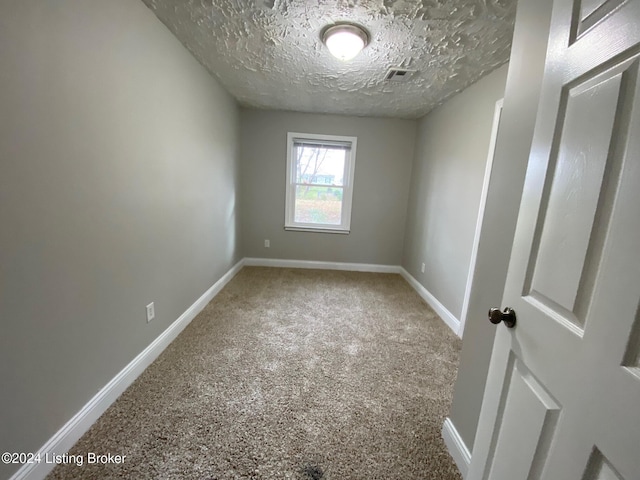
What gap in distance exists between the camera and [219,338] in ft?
6.85

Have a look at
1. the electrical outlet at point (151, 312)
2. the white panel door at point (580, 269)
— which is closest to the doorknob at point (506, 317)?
the white panel door at point (580, 269)

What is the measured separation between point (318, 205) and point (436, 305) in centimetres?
215

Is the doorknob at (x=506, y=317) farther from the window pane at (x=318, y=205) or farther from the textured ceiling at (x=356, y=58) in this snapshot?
the window pane at (x=318, y=205)

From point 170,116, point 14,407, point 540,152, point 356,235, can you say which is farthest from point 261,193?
point 540,152

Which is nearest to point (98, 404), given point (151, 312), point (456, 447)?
point (151, 312)

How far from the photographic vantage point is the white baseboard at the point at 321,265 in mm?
3998

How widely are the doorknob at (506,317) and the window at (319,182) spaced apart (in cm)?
315

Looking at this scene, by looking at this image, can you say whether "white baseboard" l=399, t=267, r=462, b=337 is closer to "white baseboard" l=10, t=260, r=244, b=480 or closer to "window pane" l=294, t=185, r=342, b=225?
"window pane" l=294, t=185, r=342, b=225

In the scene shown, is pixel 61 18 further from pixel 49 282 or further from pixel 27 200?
pixel 49 282

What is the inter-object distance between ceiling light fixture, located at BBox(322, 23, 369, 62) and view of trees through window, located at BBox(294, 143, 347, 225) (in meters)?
1.96

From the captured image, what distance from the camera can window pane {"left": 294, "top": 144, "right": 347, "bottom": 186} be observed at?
3.73 m

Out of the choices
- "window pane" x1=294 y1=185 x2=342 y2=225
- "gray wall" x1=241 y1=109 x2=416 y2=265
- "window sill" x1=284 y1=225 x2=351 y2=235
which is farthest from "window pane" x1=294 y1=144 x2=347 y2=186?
"window sill" x1=284 y1=225 x2=351 y2=235

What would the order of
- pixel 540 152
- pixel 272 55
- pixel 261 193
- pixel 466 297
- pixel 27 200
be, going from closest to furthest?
pixel 540 152 → pixel 27 200 → pixel 272 55 → pixel 466 297 → pixel 261 193

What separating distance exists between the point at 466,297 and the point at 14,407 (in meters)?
2.82
